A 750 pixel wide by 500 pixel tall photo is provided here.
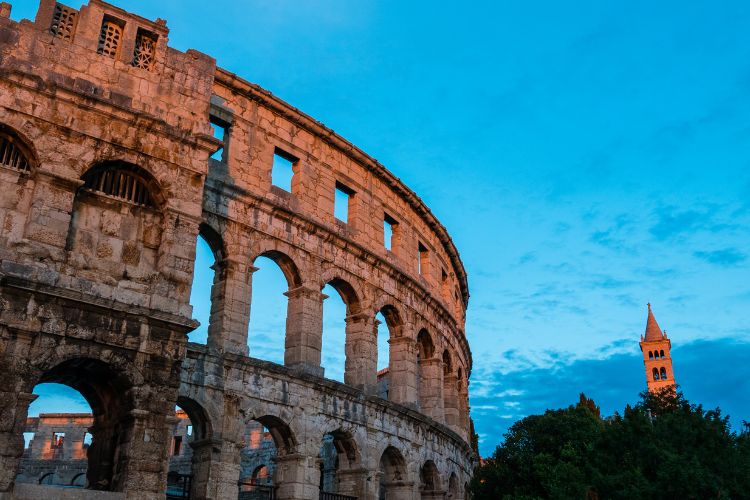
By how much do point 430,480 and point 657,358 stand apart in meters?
84.3

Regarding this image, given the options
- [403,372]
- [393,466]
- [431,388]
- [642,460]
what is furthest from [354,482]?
[642,460]

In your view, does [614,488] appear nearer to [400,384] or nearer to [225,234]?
[400,384]

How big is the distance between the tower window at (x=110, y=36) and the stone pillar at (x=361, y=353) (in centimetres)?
1072

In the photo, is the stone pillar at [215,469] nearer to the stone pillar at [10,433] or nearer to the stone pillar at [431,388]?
the stone pillar at [10,433]

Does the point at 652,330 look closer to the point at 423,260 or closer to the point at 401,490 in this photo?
the point at 423,260

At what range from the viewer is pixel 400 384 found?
23328 millimetres

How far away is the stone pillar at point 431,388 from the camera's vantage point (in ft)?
84.4

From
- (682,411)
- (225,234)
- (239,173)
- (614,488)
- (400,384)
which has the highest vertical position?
(239,173)

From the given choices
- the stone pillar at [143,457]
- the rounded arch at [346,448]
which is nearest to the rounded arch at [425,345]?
the rounded arch at [346,448]

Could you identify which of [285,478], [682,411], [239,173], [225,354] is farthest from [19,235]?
[682,411]

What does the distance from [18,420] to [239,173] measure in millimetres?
10004

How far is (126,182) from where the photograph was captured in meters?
13.6

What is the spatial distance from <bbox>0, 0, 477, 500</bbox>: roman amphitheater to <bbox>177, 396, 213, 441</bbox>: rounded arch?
0.15ft

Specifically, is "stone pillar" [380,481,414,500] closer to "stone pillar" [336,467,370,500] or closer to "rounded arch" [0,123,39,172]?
"stone pillar" [336,467,370,500]
